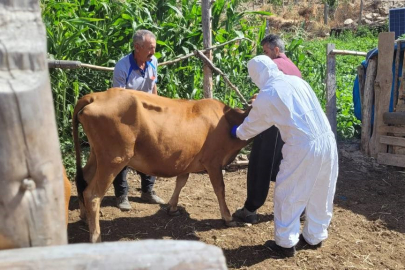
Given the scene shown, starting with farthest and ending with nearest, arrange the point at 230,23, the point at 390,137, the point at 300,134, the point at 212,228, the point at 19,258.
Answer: the point at 230,23, the point at 390,137, the point at 212,228, the point at 300,134, the point at 19,258

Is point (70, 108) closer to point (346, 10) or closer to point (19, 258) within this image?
Result: point (19, 258)

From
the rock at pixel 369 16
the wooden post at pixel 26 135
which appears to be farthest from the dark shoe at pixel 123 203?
the rock at pixel 369 16

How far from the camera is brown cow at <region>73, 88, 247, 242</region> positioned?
4.93 m

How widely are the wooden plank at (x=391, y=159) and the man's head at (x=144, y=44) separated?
421cm

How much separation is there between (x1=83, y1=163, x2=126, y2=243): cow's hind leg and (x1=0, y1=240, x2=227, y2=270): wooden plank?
3.16m

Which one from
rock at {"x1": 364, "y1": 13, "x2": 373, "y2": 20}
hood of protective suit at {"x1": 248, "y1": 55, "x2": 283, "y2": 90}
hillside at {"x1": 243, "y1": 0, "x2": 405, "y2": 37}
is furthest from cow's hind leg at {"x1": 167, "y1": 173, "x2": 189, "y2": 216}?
rock at {"x1": 364, "y1": 13, "x2": 373, "y2": 20}

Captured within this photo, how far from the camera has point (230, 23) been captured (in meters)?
8.66

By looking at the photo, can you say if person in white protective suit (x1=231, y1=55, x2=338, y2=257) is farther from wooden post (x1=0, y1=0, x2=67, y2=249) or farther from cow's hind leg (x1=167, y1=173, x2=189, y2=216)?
wooden post (x1=0, y1=0, x2=67, y2=249)

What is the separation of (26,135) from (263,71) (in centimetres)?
333

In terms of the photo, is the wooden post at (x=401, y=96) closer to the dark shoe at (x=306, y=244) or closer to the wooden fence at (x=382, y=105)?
the wooden fence at (x=382, y=105)

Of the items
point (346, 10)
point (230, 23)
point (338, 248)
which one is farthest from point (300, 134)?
point (346, 10)

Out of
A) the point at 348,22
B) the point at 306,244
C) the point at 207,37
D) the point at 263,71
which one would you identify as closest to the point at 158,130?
the point at 263,71

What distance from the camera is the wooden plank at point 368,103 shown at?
8.37 m

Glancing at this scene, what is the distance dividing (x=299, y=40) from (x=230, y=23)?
1.34 m
